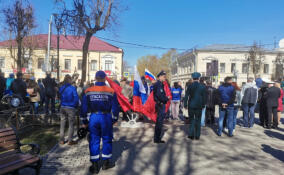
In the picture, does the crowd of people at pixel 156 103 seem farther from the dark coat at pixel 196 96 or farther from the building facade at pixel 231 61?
the building facade at pixel 231 61

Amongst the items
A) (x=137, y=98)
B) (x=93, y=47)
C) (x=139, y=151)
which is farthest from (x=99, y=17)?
(x=93, y=47)

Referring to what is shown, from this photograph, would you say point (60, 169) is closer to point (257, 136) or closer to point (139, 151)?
point (139, 151)

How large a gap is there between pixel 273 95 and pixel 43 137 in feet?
28.4

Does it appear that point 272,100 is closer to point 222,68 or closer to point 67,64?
point 67,64

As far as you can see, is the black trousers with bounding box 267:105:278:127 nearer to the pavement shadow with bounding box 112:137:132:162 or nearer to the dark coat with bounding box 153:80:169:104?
the dark coat with bounding box 153:80:169:104

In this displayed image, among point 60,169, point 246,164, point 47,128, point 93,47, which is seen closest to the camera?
point 60,169

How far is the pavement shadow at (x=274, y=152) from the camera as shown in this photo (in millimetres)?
5355

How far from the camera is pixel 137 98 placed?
845 cm

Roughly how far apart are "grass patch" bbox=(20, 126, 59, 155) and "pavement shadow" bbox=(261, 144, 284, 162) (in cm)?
572

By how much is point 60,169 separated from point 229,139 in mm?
5099

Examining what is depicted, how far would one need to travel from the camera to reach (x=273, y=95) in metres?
8.73

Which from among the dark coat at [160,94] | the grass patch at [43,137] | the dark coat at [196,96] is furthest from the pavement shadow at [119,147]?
the dark coat at [196,96]

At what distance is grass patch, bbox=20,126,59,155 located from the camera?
19.0 feet

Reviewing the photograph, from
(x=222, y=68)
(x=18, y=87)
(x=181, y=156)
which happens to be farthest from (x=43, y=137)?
(x=222, y=68)
